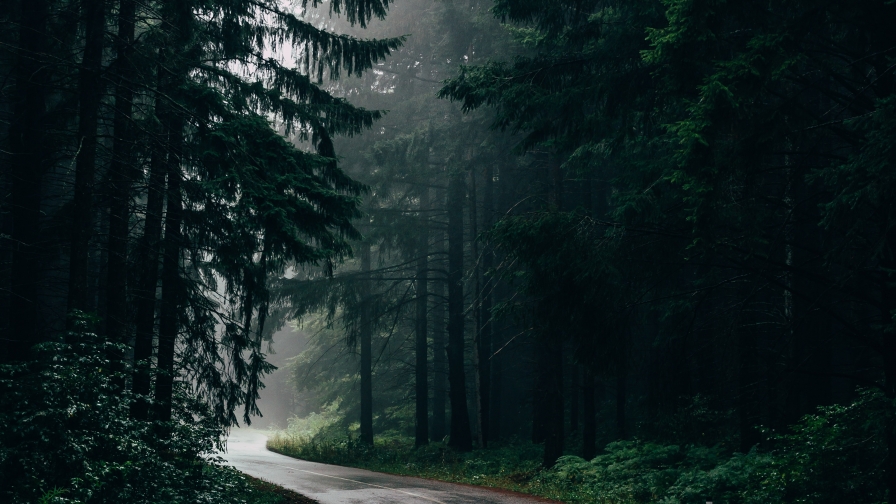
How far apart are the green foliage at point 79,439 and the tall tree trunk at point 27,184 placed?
598 mm

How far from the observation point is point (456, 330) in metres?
25.0

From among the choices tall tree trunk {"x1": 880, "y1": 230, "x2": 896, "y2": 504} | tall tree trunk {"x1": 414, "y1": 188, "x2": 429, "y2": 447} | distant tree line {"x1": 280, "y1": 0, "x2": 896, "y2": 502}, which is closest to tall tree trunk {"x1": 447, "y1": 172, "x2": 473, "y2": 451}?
tall tree trunk {"x1": 414, "y1": 188, "x2": 429, "y2": 447}

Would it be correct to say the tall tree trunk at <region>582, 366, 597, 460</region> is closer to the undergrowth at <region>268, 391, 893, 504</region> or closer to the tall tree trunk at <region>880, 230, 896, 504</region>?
the undergrowth at <region>268, 391, 893, 504</region>

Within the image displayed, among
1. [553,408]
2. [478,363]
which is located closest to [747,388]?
[553,408]

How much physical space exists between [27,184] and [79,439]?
4100 millimetres

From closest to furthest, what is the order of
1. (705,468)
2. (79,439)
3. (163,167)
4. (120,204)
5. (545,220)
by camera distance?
(79,439) < (545,220) < (120,204) < (163,167) < (705,468)

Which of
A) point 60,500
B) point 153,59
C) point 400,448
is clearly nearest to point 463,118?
point 400,448

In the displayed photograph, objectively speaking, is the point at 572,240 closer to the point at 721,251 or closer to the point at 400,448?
the point at 721,251

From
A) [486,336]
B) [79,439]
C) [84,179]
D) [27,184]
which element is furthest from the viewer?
[486,336]

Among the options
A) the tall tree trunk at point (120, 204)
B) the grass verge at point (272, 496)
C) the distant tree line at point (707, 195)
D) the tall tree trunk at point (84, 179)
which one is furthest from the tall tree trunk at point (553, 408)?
the tall tree trunk at point (84, 179)

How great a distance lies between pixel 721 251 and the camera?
30.6 ft

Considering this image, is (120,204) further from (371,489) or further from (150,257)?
(371,489)

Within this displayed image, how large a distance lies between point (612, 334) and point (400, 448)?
1926 centimetres

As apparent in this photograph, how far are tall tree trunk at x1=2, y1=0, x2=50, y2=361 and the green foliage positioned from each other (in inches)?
23.5
